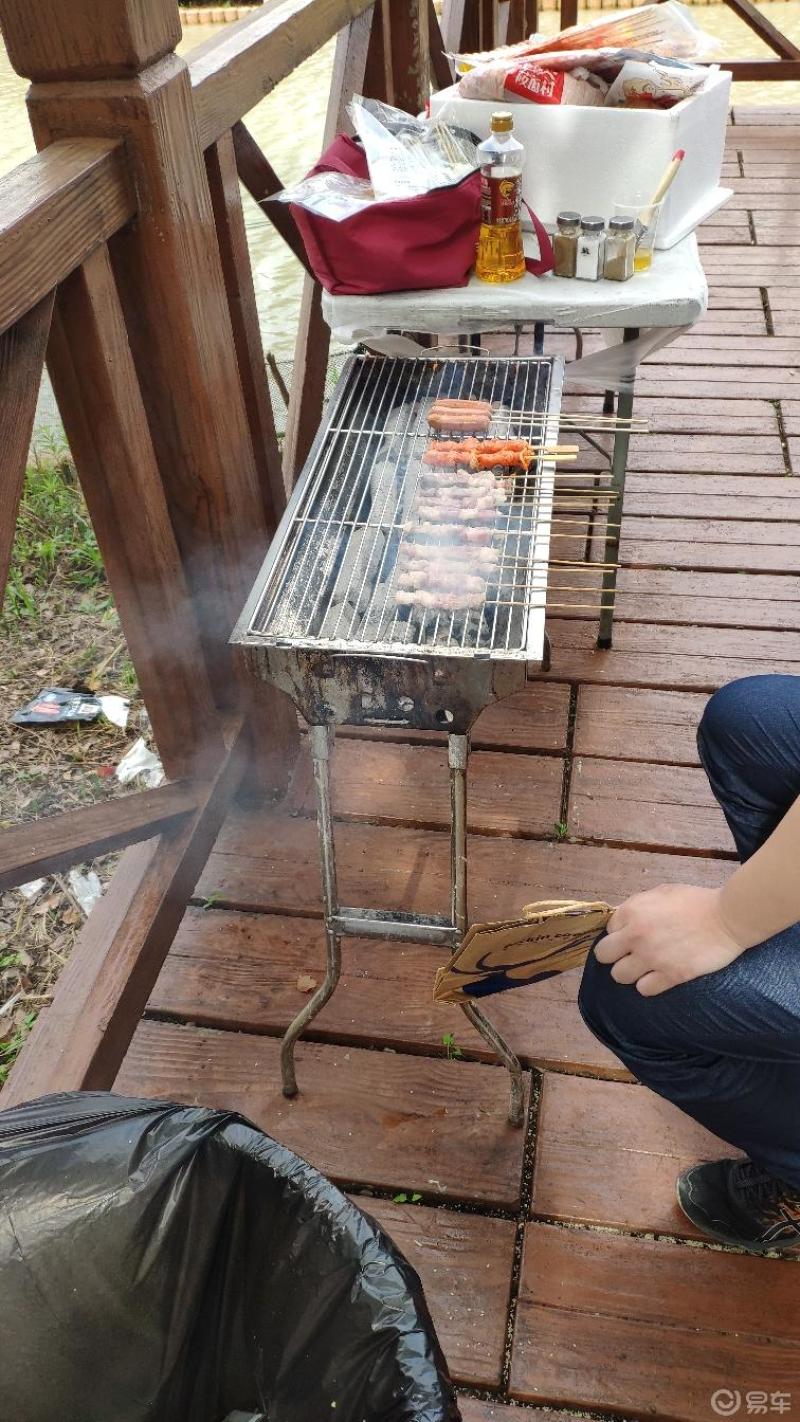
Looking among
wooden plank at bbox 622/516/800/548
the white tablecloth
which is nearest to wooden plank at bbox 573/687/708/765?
wooden plank at bbox 622/516/800/548

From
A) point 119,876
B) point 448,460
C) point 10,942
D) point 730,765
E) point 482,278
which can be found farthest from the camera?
point 10,942

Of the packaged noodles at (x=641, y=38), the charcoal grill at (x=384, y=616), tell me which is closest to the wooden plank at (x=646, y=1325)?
the charcoal grill at (x=384, y=616)

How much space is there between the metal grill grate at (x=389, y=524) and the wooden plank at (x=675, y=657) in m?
0.91

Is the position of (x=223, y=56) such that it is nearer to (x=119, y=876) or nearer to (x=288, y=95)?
(x=119, y=876)

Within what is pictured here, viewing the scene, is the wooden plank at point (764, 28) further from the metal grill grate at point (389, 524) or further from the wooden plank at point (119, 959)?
the wooden plank at point (119, 959)

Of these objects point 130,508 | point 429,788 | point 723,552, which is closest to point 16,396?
point 130,508

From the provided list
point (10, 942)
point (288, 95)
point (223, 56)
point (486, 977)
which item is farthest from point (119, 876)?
point (288, 95)

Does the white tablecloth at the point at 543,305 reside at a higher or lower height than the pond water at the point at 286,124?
higher

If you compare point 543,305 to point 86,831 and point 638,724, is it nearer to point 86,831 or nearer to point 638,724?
point 638,724

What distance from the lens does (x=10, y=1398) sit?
52.7 inches

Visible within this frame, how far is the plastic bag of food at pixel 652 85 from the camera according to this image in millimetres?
2639

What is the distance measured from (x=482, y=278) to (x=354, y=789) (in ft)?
4.40

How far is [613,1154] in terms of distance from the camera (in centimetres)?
193

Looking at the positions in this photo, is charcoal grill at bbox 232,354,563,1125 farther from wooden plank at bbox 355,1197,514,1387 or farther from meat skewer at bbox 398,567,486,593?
wooden plank at bbox 355,1197,514,1387
